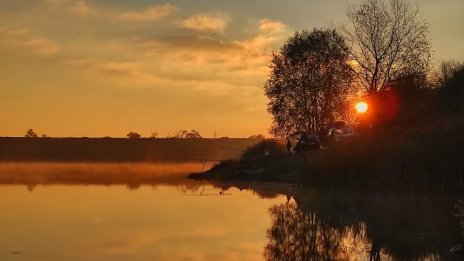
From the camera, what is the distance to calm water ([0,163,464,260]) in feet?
48.6

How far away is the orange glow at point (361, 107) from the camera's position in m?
56.7

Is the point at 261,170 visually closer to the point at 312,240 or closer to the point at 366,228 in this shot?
the point at 366,228

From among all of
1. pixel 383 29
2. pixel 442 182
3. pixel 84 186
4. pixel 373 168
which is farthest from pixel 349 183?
pixel 383 29

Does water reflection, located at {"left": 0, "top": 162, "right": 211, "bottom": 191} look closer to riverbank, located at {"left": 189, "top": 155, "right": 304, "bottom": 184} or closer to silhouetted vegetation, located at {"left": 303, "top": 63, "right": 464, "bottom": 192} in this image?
riverbank, located at {"left": 189, "top": 155, "right": 304, "bottom": 184}

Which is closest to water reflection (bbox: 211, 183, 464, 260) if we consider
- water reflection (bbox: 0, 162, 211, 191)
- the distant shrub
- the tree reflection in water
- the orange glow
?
the tree reflection in water

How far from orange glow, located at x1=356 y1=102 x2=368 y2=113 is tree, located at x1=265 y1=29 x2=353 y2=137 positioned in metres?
1.45

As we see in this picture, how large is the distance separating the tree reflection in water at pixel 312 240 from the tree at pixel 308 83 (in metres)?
38.3

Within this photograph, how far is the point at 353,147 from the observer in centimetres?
3491

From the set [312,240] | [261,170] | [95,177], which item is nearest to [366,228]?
[312,240]

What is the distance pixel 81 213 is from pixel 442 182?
16.2 metres

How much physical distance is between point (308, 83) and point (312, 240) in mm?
44448

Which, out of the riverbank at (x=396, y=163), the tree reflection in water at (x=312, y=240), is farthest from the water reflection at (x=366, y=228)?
the riverbank at (x=396, y=163)

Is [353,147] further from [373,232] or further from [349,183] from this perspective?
[373,232]

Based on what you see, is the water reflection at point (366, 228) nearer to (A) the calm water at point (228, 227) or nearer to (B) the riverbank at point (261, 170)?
(A) the calm water at point (228, 227)
